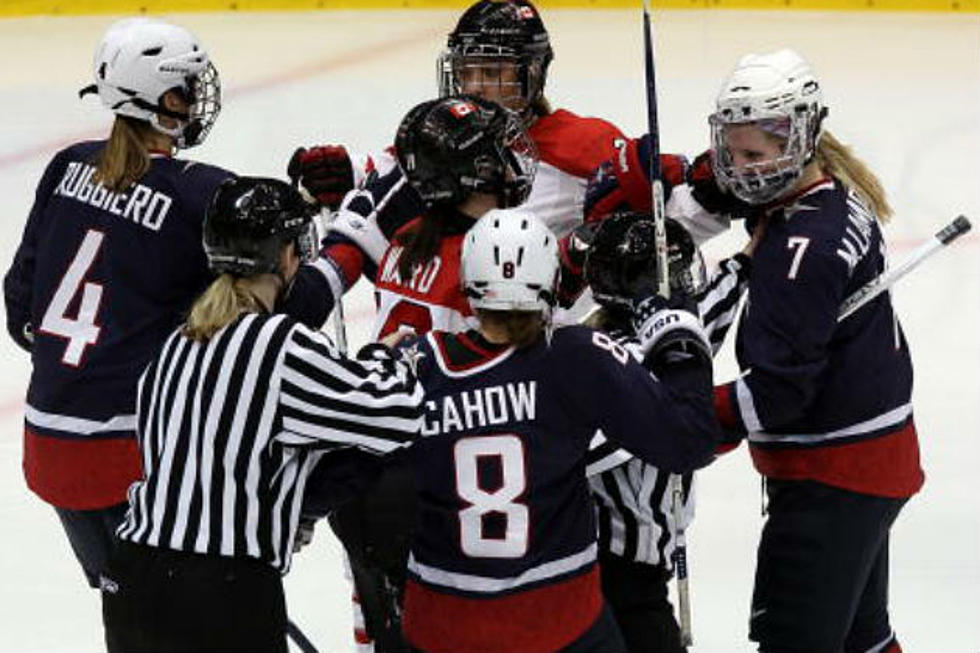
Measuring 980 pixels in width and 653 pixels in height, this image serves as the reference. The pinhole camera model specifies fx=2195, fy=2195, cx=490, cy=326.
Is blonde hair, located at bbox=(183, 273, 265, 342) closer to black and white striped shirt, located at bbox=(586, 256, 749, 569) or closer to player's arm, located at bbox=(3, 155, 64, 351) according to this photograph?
black and white striped shirt, located at bbox=(586, 256, 749, 569)

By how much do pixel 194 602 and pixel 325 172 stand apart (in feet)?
4.37

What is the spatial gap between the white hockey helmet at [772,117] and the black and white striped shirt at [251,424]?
2.69 ft

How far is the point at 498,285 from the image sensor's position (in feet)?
11.6

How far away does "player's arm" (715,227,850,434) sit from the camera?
12.9ft

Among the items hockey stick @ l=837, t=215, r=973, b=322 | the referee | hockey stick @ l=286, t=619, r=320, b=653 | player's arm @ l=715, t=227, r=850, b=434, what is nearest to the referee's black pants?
the referee

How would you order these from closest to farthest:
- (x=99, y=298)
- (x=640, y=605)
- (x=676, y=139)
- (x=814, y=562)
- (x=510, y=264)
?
(x=510, y=264) < (x=640, y=605) < (x=814, y=562) < (x=99, y=298) < (x=676, y=139)

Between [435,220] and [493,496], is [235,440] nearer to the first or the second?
[493,496]

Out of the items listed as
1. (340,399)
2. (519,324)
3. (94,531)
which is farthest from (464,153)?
(94,531)

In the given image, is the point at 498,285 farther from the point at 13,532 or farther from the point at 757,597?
the point at 13,532

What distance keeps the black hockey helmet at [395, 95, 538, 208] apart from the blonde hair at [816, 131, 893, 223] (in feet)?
1.85

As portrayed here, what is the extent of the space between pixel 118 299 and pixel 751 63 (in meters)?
1.29

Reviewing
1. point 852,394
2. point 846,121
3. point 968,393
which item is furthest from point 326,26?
point 852,394

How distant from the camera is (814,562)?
4.16m

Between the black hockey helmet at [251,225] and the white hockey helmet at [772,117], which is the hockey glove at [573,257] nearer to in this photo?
the white hockey helmet at [772,117]
